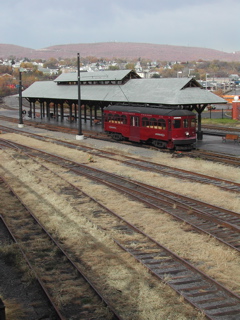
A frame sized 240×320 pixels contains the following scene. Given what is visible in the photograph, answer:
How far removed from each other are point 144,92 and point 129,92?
6.89 ft

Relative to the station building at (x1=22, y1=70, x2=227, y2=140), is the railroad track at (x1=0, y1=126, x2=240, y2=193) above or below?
below

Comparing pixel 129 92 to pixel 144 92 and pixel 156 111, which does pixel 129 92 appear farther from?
pixel 156 111

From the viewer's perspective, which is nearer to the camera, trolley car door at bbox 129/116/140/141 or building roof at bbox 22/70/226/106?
trolley car door at bbox 129/116/140/141

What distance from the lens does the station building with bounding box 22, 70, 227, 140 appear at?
3012cm

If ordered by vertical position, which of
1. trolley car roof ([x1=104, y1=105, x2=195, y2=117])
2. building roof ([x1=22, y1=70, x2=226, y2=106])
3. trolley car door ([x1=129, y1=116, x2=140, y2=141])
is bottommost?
trolley car door ([x1=129, y1=116, x2=140, y2=141])

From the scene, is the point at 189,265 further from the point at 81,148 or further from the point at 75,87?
the point at 75,87

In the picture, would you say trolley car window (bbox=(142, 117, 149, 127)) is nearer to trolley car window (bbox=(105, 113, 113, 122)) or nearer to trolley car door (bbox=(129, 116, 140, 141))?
trolley car door (bbox=(129, 116, 140, 141))

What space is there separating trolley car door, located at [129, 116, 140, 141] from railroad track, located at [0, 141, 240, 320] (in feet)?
51.5

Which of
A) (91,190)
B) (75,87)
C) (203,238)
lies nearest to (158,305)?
(203,238)

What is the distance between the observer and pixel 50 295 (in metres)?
8.30

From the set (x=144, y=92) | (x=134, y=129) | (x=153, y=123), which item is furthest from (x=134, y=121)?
(x=144, y=92)

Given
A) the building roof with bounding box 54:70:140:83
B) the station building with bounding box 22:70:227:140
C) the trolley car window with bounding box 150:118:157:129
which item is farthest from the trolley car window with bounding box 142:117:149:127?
the building roof with bounding box 54:70:140:83

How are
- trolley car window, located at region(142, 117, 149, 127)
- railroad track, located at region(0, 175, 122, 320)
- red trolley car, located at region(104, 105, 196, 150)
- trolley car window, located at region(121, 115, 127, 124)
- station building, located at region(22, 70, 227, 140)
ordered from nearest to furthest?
railroad track, located at region(0, 175, 122, 320) < red trolley car, located at region(104, 105, 196, 150) < trolley car window, located at region(142, 117, 149, 127) < station building, located at region(22, 70, 227, 140) < trolley car window, located at region(121, 115, 127, 124)

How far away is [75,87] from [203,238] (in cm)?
3621
